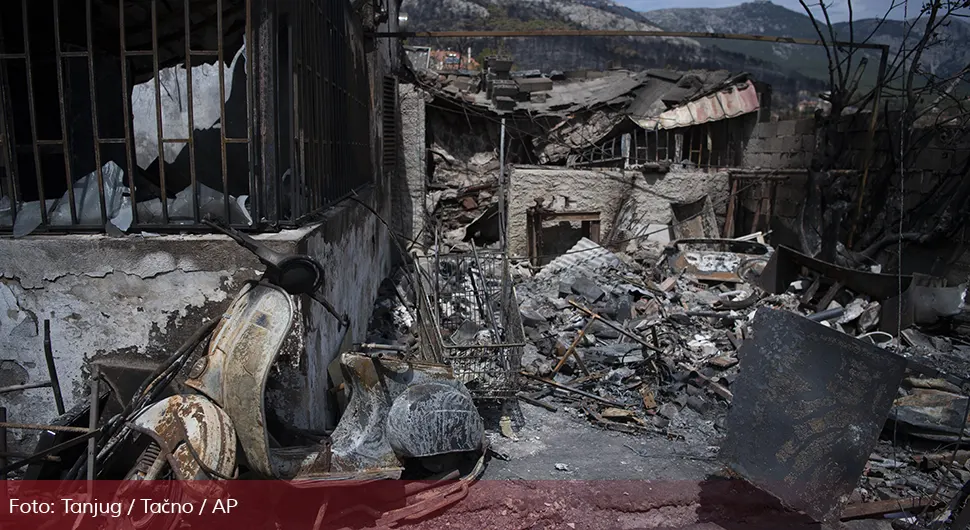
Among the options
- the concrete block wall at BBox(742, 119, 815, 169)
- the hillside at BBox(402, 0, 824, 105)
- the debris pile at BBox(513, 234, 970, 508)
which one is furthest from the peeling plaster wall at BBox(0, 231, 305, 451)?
the hillside at BBox(402, 0, 824, 105)

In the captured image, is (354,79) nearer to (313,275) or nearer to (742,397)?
(313,275)

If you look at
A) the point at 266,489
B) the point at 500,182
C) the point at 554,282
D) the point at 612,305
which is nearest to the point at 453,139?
the point at 500,182

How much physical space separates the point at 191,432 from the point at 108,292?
47.4 inches

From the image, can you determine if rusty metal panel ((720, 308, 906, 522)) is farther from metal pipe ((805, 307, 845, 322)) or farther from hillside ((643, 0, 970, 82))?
hillside ((643, 0, 970, 82))

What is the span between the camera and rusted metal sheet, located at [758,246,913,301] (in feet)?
25.2

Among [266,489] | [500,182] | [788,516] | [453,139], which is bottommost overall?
[788,516]

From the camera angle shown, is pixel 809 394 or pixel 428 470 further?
pixel 428 470

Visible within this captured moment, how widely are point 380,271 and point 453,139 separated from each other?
519 centimetres

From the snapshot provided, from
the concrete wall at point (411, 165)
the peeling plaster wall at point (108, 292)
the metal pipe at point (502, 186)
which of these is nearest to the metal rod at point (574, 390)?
the peeling plaster wall at point (108, 292)

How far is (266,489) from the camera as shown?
3117 millimetres

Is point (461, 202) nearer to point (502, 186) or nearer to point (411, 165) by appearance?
point (502, 186)

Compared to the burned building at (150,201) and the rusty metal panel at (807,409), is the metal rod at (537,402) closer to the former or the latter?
the rusty metal panel at (807,409)

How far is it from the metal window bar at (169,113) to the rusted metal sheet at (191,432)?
1133 millimetres

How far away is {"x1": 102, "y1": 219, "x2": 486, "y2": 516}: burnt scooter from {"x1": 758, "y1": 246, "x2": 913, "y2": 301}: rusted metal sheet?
250 inches
